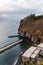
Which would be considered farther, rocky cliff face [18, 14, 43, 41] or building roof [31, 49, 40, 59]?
rocky cliff face [18, 14, 43, 41]

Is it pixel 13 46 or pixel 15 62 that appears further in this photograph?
pixel 13 46

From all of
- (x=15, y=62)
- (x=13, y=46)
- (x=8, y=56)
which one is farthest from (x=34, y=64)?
(x=13, y=46)

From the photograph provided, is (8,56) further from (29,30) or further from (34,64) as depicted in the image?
(29,30)

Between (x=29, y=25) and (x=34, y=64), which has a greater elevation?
(x=29, y=25)

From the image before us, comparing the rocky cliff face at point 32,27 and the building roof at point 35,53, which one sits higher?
the rocky cliff face at point 32,27

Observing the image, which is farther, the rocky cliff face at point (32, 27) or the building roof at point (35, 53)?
the rocky cliff face at point (32, 27)

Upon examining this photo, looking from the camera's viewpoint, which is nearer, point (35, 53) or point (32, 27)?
point (35, 53)

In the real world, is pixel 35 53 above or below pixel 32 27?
below

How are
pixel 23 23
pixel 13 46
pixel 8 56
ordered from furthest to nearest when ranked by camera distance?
pixel 23 23 → pixel 13 46 → pixel 8 56
